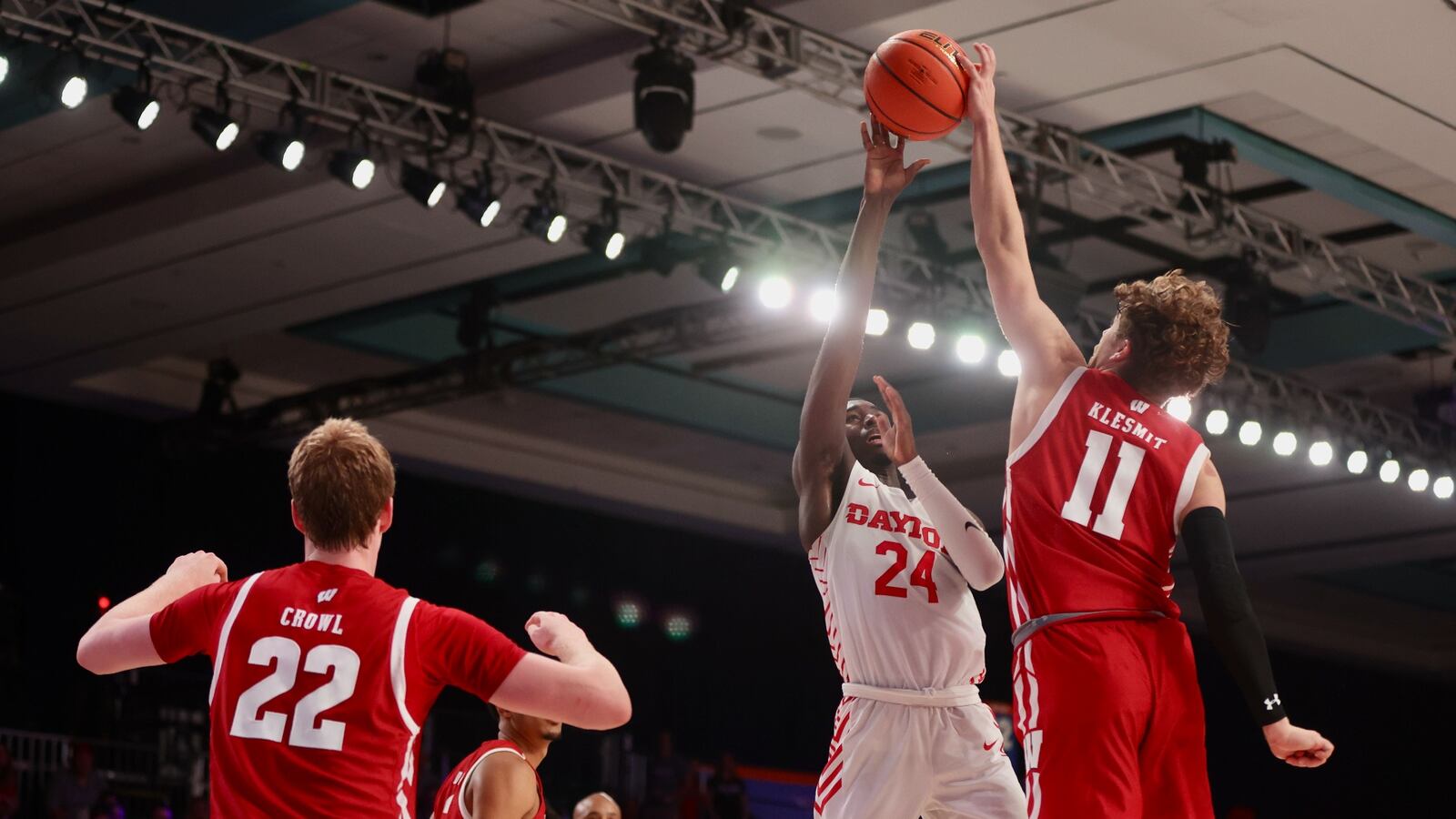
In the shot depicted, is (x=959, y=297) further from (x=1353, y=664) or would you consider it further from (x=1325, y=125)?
(x=1353, y=664)

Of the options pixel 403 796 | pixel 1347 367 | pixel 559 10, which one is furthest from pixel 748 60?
pixel 1347 367

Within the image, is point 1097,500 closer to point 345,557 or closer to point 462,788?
point 345,557

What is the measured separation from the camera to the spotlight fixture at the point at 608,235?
495 inches

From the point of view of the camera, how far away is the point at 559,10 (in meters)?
11.1

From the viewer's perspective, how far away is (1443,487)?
17141mm

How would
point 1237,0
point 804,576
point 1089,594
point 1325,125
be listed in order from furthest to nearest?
point 804,576
point 1325,125
point 1237,0
point 1089,594

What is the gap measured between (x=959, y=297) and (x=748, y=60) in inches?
150

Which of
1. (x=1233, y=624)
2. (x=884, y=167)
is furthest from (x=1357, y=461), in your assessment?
(x=1233, y=624)

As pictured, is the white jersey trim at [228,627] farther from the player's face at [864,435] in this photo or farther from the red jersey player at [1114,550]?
the player's face at [864,435]

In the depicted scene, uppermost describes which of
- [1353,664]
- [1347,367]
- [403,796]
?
[1347,367]

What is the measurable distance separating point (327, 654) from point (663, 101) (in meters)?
7.56

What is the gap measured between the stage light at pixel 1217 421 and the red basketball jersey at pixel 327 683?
493 inches

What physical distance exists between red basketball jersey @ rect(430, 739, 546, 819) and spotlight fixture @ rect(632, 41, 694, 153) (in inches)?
209

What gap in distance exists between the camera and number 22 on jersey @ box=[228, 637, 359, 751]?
341 cm
